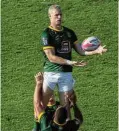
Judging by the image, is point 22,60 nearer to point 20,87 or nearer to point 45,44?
point 20,87

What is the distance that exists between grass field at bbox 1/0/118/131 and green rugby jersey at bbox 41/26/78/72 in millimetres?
1695

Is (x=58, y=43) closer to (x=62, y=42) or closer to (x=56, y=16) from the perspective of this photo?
(x=62, y=42)

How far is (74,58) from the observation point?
12.9 m

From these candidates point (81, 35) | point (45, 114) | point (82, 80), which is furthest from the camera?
point (81, 35)

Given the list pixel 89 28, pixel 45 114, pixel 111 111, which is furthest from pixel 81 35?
pixel 45 114

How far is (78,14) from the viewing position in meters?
14.0

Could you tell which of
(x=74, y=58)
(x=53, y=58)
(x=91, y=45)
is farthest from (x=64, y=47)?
(x=74, y=58)

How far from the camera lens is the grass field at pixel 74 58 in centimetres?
1143

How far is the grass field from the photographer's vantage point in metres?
11.4

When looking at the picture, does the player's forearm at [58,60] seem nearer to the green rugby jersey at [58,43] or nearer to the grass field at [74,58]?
the green rugby jersey at [58,43]

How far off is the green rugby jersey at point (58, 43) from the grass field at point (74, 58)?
1.70 metres

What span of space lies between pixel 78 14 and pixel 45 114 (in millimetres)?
5835

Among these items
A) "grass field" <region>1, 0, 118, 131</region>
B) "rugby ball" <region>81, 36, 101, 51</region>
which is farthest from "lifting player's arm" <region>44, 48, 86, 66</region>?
"grass field" <region>1, 0, 118, 131</region>

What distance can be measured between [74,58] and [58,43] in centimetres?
331
